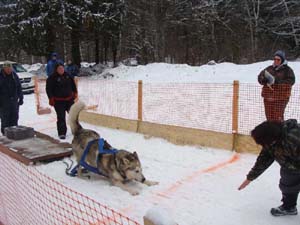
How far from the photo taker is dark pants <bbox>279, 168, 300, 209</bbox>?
358cm

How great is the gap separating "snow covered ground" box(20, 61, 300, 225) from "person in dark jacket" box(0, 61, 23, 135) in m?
2.22

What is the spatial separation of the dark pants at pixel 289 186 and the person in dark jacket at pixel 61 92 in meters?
5.28

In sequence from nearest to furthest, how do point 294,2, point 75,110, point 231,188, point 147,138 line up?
point 231,188 → point 75,110 → point 147,138 → point 294,2

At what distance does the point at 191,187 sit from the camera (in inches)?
192

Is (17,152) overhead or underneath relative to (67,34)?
underneath

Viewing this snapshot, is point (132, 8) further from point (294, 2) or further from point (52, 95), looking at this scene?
point (52, 95)

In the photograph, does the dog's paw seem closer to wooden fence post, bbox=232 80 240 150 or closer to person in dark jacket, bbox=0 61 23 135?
wooden fence post, bbox=232 80 240 150

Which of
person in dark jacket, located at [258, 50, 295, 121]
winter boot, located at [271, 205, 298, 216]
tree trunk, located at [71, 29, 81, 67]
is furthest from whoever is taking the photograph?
tree trunk, located at [71, 29, 81, 67]

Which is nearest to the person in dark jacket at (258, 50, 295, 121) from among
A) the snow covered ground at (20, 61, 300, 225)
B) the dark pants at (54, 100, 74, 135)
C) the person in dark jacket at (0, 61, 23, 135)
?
the snow covered ground at (20, 61, 300, 225)

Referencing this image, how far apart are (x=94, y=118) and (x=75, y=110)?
3469 millimetres

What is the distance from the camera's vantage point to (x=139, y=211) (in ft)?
13.9

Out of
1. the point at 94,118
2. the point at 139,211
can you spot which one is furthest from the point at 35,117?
the point at 139,211

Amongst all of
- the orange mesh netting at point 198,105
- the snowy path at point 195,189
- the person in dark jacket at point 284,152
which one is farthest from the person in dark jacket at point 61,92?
the person in dark jacket at point 284,152

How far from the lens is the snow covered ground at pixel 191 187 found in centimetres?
409
